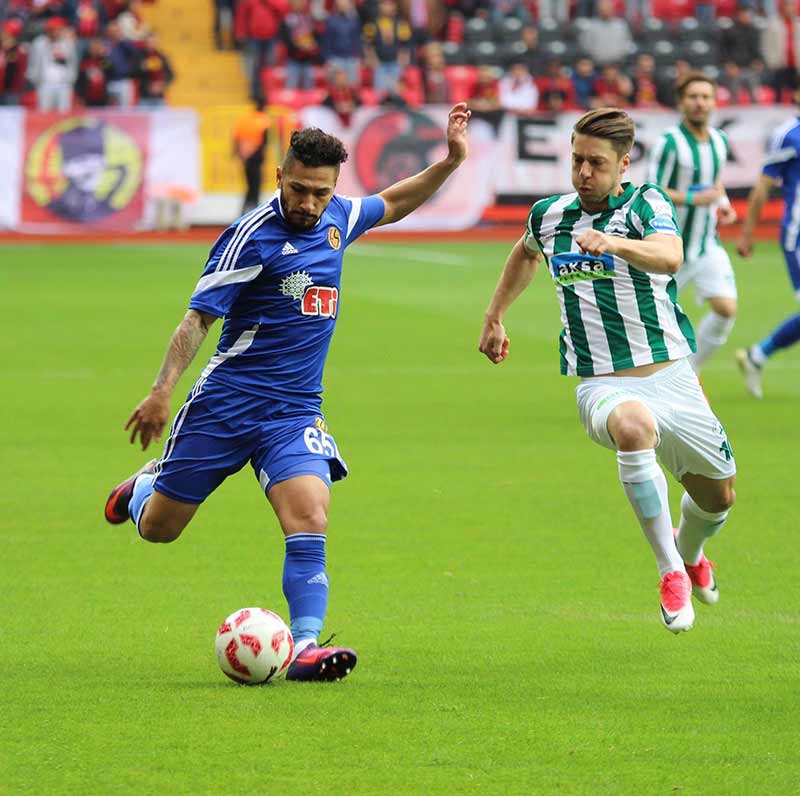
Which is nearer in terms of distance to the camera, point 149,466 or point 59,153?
point 149,466

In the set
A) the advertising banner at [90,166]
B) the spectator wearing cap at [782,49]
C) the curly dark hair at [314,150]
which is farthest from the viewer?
the spectator wearing cap at [782,49]

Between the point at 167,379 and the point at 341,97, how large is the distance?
23.3 metres

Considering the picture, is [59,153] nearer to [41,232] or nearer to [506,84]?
[41,232]

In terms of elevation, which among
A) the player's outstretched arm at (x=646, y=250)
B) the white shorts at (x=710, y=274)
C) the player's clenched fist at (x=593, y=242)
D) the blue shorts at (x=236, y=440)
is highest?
the player's clenched fist at (x=593, y=242)

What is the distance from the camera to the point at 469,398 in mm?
13641

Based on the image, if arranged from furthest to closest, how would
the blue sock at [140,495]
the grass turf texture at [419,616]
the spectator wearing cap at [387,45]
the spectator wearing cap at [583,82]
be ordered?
the spectator wearing cap at [387,45] < the spectator wearing cap at [583,82] < the blue sock at [140,495] < the grass turf texture at [419,616]

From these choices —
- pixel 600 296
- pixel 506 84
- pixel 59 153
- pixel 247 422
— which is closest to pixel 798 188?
pixel 600 296

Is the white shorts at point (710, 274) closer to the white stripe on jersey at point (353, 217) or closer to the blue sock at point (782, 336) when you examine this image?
the blue sock at point (782, 336)

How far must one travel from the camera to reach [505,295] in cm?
714

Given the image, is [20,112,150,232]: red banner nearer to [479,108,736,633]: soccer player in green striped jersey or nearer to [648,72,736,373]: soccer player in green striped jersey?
[648,72,736,373]: soccer player in green striped jersey

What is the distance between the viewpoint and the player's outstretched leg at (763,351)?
13.3m

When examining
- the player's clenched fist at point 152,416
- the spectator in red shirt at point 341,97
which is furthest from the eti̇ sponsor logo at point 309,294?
the spectator in red shirt at point 341,97

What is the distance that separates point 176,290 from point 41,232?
6752mm

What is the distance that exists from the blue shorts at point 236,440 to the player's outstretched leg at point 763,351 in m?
7.45
